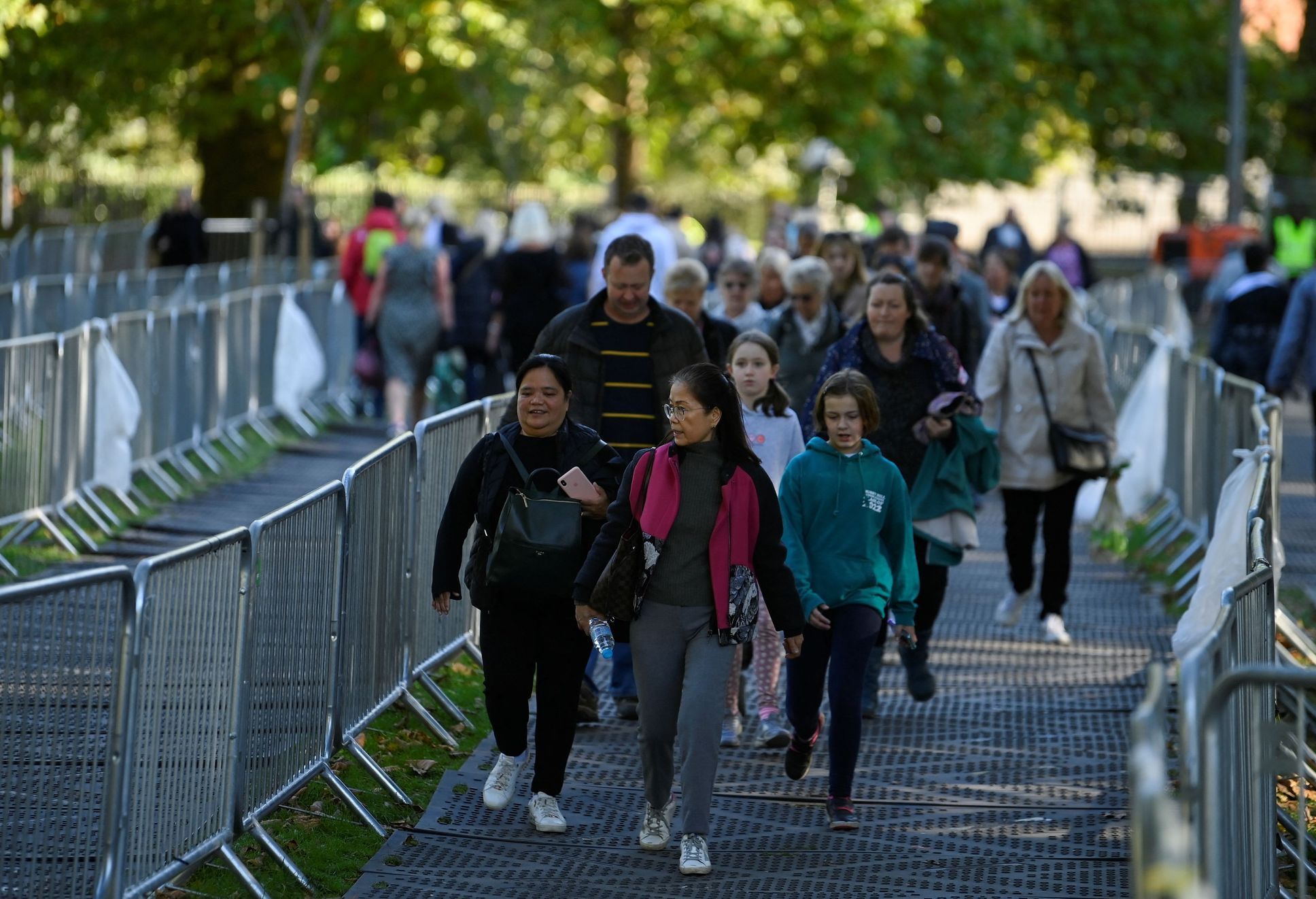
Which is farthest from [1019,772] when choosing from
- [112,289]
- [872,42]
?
Answer: [872,42]

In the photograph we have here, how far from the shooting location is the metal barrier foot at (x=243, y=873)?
588 cm

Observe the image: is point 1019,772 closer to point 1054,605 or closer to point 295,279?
point 1054,605

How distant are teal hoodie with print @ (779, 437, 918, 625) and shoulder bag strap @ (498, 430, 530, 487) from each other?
0.87 m

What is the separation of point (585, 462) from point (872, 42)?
987 inches

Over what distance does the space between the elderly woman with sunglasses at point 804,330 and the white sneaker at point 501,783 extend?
3.13 metres

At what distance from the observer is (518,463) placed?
668 cm

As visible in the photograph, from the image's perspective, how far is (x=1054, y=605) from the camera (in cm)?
1045

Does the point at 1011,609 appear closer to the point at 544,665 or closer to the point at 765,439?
the point at 765,439

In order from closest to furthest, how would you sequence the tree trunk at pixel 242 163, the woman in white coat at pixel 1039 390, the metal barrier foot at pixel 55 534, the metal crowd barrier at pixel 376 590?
the metal crowd barrier at pixel 376 590, the woman in white coat at pixel 1039 390, the metal barrier foot at pixel 55 534, the tree trunk at pixel 242 163

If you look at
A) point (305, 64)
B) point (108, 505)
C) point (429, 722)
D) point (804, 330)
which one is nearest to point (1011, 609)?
point (804, 330)

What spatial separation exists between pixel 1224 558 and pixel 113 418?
7.33 meters

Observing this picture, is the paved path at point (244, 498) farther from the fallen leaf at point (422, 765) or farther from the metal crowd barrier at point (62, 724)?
the metal crowd barrier at point (62, 724)

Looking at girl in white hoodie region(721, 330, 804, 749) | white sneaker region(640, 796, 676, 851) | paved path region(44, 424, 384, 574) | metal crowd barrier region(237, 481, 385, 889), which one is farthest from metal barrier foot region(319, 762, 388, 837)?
paved path region(44, 424, 384, 574)

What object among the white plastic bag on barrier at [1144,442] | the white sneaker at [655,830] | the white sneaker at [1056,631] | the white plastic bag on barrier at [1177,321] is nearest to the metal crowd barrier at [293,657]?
the white sneaker at [655,830]
